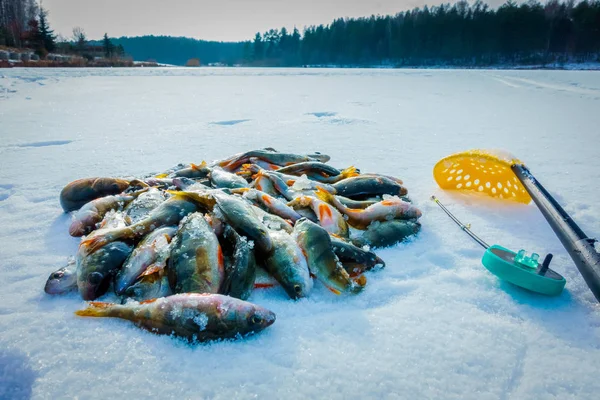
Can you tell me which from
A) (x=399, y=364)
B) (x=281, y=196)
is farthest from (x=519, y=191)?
(x=399, y=364)

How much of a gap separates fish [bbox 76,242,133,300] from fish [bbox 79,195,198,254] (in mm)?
74

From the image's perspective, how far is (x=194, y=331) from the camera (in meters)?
1.88

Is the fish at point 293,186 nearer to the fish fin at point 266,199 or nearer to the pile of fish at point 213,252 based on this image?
the pile of fish at point 213,252

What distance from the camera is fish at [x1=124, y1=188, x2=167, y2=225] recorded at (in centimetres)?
326

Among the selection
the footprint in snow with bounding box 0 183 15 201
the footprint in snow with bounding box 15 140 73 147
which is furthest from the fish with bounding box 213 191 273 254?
the footprint in snow with bounding box 15 140 73 147

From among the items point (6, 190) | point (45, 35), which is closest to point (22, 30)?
point (45, 35)

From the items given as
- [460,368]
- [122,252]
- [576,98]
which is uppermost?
[576,98]

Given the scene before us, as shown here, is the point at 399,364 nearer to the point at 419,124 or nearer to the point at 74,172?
the point at 74,172

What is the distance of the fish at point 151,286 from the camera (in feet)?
7.20

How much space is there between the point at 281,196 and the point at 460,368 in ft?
8.12

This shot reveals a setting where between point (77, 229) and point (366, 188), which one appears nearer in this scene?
point (77, 229)

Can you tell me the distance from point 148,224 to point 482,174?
13.0 ft

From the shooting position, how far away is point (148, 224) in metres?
2.78

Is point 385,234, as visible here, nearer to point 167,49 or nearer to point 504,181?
point 504,181
